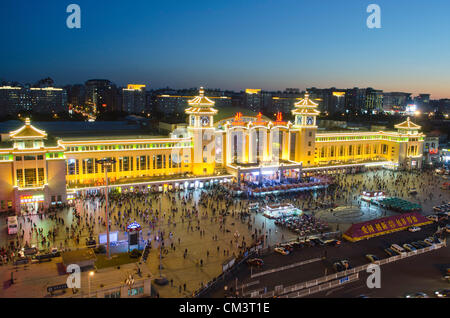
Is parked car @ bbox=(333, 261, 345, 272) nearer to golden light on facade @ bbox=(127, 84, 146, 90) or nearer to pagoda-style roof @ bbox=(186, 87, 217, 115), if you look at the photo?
pagoda-style roof @ bbox=(186, 87, 217, 115)

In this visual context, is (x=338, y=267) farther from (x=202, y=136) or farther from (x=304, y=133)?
(x=304, y=133)

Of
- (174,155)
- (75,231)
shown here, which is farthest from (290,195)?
(75,231)

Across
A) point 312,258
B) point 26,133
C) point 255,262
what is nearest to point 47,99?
point 26,133

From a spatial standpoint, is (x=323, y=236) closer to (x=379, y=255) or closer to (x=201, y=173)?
(x=379, y=255)

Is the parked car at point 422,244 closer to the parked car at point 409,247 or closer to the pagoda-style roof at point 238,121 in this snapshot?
the parked car at point 409,247

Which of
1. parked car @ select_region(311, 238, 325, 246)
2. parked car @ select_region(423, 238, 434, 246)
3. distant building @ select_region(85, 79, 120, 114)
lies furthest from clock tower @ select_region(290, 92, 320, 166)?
distant building @ select_region(85, 79, 120, 114)

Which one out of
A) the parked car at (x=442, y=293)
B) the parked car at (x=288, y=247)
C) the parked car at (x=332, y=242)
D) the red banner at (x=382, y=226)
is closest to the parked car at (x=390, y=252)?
the red banner at (x=382, y=226)
